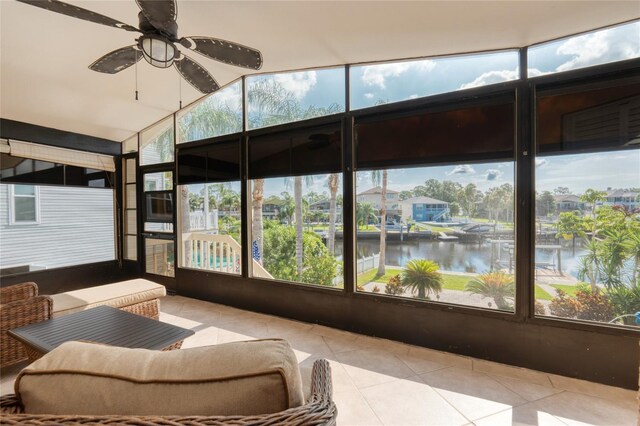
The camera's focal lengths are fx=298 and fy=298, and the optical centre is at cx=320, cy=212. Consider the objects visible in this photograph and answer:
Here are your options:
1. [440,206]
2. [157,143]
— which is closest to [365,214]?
[440,206]

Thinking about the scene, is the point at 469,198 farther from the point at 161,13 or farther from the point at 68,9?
the point at 68,9

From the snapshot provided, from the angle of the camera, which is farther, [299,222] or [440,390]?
[299,222]

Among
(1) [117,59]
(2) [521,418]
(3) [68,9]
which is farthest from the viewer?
(1) [117,59]

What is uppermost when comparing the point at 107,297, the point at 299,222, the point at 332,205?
the point at 332,205

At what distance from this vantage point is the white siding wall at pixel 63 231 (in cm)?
455

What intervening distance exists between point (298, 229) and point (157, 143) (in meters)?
3.29

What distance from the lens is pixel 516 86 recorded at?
2711 millimetres

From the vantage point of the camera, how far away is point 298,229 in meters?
4.14

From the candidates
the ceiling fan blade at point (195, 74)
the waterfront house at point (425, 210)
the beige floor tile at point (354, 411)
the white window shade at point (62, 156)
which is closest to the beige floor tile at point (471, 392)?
the beige floor tile at point (354, 411)

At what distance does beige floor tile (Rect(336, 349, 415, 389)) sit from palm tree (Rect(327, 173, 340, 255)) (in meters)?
1.26

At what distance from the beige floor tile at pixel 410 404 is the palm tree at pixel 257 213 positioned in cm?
263

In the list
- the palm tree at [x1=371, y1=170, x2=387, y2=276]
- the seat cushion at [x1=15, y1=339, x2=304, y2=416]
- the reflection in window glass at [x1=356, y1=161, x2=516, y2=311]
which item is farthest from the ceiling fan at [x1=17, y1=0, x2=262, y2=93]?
the seat cushion at [x1=15, y1=339, x2=304, y2=416]

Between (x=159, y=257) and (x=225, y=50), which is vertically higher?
(x=225, y=50)

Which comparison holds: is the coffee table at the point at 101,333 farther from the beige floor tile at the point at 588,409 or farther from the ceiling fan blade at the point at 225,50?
the beige floor tile at the point at 588,409
